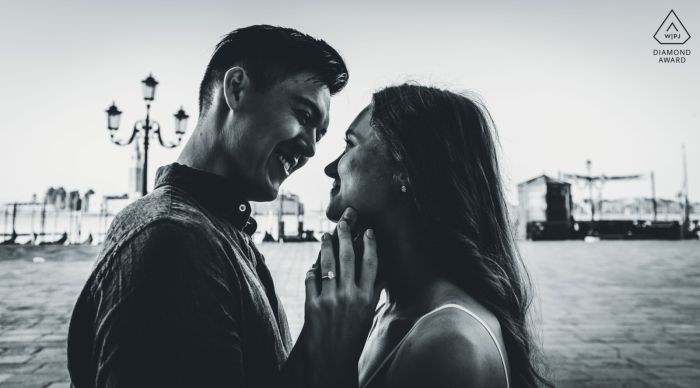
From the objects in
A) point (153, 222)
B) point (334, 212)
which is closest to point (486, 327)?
point (334, 212)

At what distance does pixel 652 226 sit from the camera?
30859 millimetres

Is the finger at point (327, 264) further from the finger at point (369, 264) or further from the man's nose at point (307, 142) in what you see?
the man's nose at point (307, 142)

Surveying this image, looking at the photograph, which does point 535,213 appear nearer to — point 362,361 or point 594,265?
point 594,265

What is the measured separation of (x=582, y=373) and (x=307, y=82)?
4.02 metres

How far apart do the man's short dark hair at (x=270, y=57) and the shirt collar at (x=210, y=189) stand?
417mm

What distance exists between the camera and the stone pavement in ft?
14.8

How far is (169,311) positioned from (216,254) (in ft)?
0.61

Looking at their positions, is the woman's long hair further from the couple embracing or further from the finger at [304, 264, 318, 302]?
the finger at [304, 264, 318, 302]

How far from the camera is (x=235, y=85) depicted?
187cm

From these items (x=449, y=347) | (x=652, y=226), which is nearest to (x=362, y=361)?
(x=449, y=347)

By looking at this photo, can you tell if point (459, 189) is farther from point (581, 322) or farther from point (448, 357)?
point (581, 322)

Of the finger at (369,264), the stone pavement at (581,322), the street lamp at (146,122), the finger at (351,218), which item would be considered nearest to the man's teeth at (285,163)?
the finger at (351,218)

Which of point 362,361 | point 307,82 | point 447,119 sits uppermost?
point 307,82

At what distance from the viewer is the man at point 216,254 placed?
1.06 m
